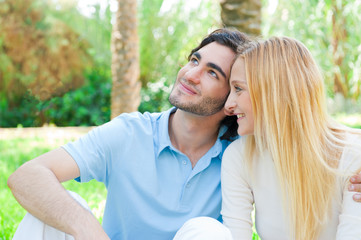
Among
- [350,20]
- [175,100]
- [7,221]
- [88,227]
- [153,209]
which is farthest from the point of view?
[350,20]

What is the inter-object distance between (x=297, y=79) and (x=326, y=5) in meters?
10.2

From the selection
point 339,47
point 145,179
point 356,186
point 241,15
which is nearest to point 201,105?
point 145,179

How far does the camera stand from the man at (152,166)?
2023mm

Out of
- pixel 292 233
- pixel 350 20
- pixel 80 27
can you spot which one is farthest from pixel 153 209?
pixel 350 20

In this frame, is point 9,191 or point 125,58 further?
point 125,58

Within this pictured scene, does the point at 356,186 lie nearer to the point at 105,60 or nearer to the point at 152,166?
the point at 152,166

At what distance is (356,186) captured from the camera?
1.93 m

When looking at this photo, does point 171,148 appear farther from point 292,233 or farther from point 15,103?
point 15,103

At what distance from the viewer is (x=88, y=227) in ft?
6.46

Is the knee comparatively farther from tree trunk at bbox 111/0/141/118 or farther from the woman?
tree trunk at bbox 111/0/141/118

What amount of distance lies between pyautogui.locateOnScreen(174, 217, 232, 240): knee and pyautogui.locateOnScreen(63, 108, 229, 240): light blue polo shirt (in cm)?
31

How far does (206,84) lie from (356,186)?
3.36 ft

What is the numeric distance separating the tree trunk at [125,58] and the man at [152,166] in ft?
14.2

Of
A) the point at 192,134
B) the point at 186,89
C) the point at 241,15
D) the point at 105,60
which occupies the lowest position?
the point at 105,60
